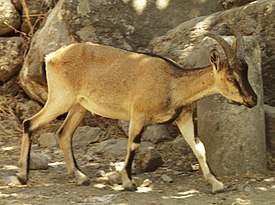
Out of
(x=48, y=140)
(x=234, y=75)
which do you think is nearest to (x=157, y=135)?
(x=48, y=140)

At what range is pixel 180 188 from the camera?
6.25m

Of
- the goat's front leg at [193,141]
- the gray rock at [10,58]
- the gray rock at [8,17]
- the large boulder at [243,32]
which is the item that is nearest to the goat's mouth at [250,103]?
the goat's front leg at [193,141]

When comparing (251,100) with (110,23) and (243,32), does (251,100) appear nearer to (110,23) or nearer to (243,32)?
(243,32)

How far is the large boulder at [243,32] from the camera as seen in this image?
742 cm

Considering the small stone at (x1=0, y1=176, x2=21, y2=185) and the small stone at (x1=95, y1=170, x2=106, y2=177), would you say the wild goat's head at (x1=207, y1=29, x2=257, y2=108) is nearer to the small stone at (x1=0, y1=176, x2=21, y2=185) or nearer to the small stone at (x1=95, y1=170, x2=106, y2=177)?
the small stone at (x1=95, y1=170, x2=106, y2=177)

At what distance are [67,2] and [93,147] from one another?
2.30m

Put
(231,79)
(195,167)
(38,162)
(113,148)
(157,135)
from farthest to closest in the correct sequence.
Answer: (157,135)
(113,148)
(38,162)
(195,167)
(231,79)

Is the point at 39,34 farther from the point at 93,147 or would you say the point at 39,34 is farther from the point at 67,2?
the point at 93,147

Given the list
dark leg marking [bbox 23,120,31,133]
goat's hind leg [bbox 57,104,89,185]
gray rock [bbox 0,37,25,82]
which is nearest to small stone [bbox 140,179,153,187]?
goat's hind leg [bbox 57,104,89,185]

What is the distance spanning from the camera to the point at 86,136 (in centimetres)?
853

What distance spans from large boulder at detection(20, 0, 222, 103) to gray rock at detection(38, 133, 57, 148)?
32.6 inches

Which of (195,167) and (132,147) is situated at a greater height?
(132,147)

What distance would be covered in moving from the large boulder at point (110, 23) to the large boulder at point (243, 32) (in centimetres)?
102

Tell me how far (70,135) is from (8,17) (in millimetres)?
4014
